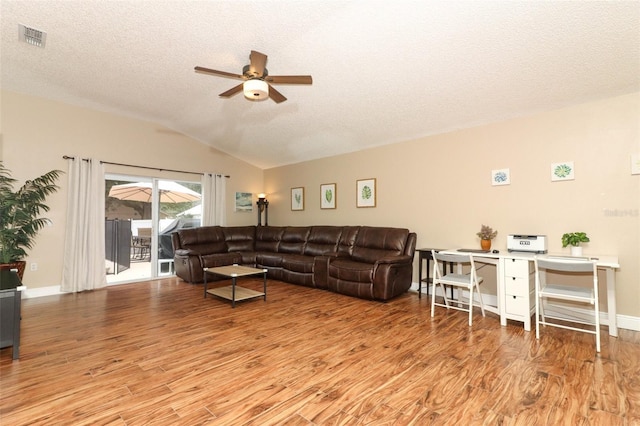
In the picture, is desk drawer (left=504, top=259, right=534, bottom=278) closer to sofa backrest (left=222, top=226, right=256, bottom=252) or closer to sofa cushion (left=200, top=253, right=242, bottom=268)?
sofa cushion (left=200, top=253, right=242, bottom=268)

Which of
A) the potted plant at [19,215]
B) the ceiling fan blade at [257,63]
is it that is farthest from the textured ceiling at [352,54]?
the potted plant at [19,215]

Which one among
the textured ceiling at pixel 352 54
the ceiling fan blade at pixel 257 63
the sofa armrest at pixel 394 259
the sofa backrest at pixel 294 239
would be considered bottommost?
the sofa armrest at pixel 394 259

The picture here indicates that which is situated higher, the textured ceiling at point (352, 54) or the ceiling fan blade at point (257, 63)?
the textured ceiling at point (352, 54)

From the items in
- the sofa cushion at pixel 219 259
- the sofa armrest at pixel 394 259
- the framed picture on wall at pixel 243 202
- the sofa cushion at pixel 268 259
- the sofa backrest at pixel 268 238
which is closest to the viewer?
the sofa armrest at pixel 394 259

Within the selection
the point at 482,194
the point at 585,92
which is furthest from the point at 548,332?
the point at 585,92

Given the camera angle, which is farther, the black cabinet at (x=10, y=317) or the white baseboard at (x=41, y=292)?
A: the white baseboard at (x=41, y=292)

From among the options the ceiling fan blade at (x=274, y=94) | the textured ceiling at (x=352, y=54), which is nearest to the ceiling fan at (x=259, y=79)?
the ceiling fan blade at (x=274, y=94)

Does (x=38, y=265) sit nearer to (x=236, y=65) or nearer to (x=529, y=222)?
(x=236, y=65)

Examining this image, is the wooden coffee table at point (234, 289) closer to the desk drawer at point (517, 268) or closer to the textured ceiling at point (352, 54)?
the textured ceiling at point (352, 54)

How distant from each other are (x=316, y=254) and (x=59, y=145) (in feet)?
14.7

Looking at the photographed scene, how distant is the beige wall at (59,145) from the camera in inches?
170

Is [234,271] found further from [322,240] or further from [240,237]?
[240,237]

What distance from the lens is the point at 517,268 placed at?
10.3 ft

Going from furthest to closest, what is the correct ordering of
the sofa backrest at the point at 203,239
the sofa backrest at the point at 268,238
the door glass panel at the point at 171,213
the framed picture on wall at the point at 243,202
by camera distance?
the framed picture on wall at the point at 243,202
the sofa backrest at the point at 268,238
the door glass panel at the point at 171,213
the sofa backrest at the point at 203,239
